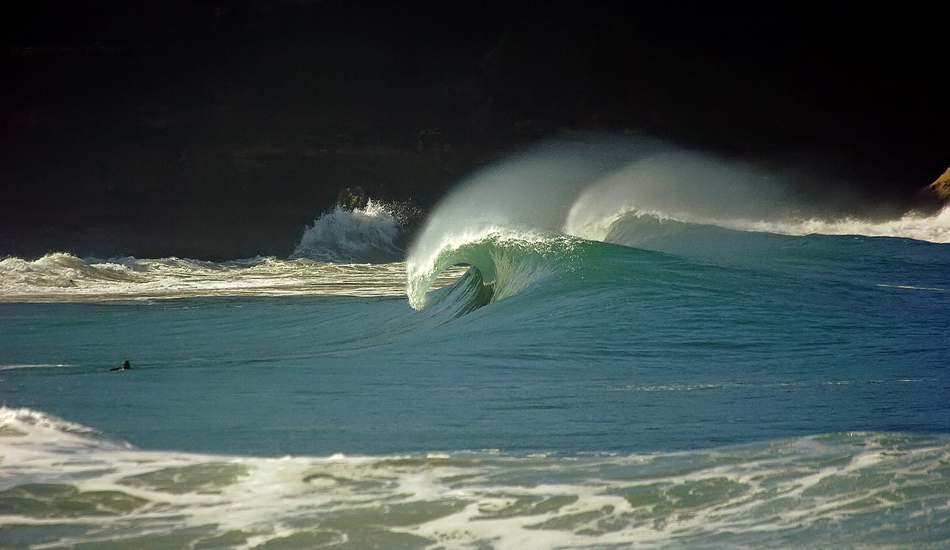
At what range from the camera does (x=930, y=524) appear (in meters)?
3.26

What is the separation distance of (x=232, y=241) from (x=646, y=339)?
118ft

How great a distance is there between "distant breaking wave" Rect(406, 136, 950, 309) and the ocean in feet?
0.30

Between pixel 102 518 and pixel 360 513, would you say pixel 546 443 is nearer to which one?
pixel 360 513

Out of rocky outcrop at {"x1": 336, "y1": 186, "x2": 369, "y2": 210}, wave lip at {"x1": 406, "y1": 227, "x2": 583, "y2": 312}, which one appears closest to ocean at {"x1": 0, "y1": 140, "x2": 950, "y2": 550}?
wave lip at {"x1": 406, "y1": 227, "x2": 583, "y2": 312}

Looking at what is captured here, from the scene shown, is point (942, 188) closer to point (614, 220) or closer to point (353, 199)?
point (614, 220)

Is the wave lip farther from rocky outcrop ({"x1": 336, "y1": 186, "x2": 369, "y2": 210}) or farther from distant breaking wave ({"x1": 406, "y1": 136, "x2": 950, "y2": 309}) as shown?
rocky outcrop ({"x1": 336, "y1": 186, "x2": 369, "y2": 210})

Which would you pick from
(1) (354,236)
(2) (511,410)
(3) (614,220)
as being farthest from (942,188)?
(2) (511,410)

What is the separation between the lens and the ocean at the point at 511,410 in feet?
11.3

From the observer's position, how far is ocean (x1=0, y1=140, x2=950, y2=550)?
11.3ft

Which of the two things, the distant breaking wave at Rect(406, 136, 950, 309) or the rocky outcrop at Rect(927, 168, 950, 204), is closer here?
the distant breaking wave at Rect(406, 136, 950, 309)

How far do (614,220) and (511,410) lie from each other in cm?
1357

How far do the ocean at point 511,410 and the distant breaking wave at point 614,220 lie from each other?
91 mm

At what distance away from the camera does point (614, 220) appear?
1842cm

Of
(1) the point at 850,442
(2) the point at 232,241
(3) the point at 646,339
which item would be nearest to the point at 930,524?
(1) the point at 850,442
